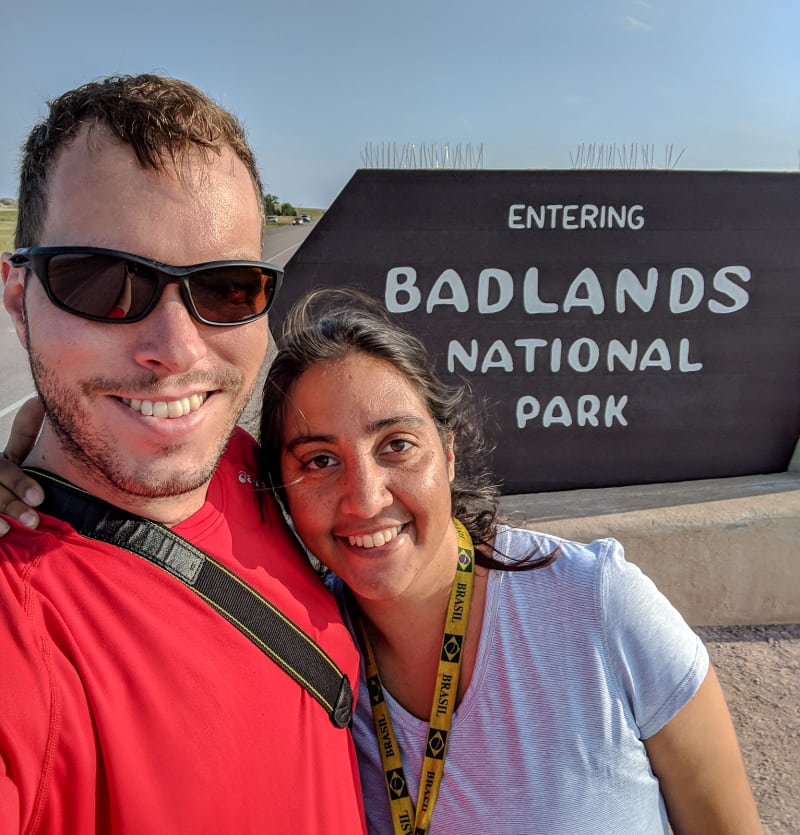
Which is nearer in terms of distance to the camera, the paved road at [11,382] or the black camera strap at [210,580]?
the black camera strap at [210,580]

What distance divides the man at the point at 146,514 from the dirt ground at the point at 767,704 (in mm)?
1916

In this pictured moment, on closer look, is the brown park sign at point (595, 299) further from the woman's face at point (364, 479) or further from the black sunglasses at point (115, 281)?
the black sunglasses at point (115, 281)

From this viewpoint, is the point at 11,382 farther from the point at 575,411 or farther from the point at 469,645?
the point at 469,645

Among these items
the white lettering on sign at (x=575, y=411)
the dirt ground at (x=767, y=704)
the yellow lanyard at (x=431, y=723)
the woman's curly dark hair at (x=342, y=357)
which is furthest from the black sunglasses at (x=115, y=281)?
the white lettering on sign at (x=575, y=411)

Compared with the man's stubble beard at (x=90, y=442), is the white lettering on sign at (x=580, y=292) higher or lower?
higher

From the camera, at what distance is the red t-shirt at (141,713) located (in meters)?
1.07

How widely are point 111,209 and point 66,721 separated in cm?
90

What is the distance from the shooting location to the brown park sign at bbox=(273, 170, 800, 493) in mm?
3715

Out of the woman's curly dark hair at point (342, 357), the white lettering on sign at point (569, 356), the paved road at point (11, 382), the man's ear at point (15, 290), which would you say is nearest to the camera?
the man's ear at point (15, 290)

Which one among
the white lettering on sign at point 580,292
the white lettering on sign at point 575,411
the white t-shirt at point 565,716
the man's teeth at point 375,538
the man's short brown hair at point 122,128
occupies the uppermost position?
the white lettering on sign at point 580,292

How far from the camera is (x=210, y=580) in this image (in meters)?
1.39

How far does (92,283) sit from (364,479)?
70 centimetres

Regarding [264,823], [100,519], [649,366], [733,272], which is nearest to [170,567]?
[100,519]

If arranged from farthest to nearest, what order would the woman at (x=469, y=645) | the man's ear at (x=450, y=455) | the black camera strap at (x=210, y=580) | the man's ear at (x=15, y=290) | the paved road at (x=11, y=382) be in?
the paved road at (x=11, y=382), the man's ear at (x=450, y=455), the woman at (x=469, y=645), the man's ear at (x=15, y=290), the black camera strap at (x=210, y=580)
